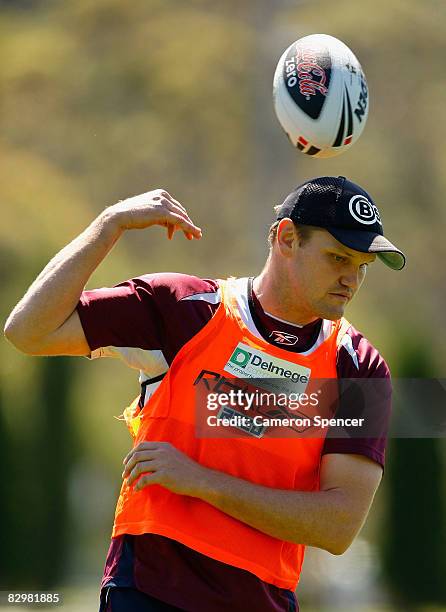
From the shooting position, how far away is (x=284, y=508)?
2805mm

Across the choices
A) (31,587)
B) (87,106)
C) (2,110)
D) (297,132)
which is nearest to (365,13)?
(87,106)

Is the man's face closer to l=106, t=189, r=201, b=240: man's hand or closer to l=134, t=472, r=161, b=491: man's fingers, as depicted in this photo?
l=106, t=189, r=201, b=240: man's hand

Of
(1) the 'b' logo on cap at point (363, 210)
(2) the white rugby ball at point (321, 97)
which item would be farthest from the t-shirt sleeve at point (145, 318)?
(2) the white rugby ball at point (321, 97)

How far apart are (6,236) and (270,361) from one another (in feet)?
38.2

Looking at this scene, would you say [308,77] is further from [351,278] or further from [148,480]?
[148,480]

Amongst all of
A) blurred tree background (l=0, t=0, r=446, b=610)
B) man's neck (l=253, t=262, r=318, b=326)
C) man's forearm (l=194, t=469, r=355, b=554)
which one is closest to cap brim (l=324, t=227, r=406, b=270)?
man's neck (l=253, t=262, r=318, b=326)

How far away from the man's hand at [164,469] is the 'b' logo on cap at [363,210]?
0.91m

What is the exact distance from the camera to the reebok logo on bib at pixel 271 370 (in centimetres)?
302

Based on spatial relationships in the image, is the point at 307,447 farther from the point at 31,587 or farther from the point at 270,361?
the point at 31,587

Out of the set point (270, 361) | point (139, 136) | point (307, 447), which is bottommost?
point (139, 136)

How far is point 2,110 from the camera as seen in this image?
54.7 ft

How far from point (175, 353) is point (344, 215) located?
674 mm

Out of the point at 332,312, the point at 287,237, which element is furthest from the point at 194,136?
the point at 332,312

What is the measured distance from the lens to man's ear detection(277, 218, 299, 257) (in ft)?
10.2
